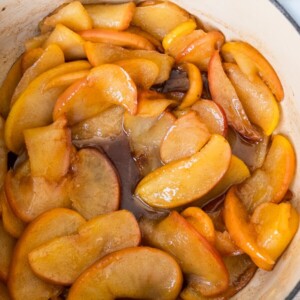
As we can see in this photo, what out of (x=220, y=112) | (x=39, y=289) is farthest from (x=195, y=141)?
(x=39, y=289)

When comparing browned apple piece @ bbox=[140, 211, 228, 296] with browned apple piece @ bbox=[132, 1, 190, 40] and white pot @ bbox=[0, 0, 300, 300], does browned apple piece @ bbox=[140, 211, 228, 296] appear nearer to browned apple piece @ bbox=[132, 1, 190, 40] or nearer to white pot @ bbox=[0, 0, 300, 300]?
white pot @ bbox=[0, 0, 300, 300]

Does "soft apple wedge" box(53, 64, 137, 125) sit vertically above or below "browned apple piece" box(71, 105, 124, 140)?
above

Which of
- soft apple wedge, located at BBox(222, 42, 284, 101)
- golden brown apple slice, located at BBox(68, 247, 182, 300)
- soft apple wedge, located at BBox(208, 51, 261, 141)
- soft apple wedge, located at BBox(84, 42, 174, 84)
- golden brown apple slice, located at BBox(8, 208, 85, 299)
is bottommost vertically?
golden brown apple slice, located at BBox(8, 208, 85, 299)

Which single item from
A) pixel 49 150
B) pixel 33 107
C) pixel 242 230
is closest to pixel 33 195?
pixel 49 150

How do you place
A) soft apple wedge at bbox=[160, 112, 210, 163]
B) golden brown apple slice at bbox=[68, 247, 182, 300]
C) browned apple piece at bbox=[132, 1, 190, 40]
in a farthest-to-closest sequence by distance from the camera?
browned apple piece at bbox=[132, 1, 190, 40] < soft apple wedge at bbox=[160, 112, 210, 163] < golden brown apple slice at bbox=[68, 247, 182, 300]

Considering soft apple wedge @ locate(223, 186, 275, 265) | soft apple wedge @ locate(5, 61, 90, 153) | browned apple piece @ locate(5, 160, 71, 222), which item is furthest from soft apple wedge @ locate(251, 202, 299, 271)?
soft apple wedge @ locate(5, 61, 90, 153)

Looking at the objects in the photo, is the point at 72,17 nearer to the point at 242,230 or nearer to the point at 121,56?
the point at 121,56

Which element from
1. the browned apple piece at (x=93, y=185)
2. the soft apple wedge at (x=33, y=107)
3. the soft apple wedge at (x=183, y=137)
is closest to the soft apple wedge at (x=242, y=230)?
the soft apple wedge at (x=183, y=137)

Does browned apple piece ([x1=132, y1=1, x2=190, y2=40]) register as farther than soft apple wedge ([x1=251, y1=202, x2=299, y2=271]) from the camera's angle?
Yes
